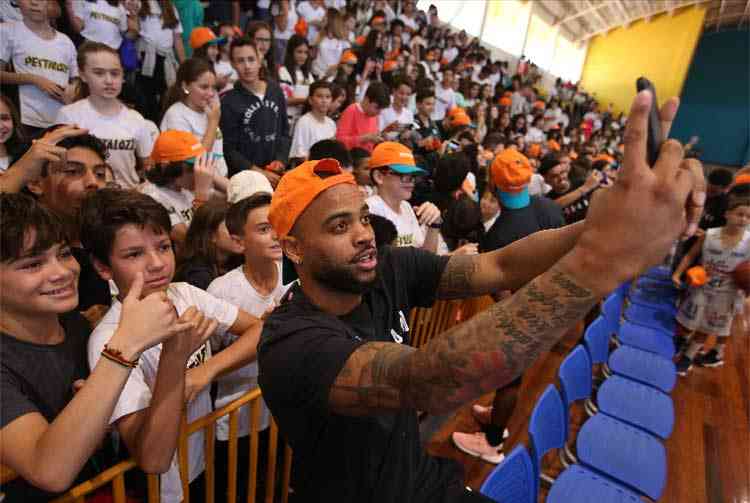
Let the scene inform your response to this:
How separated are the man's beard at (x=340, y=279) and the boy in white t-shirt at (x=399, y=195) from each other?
1735 mm

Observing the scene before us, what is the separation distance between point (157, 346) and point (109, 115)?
7.82 ft

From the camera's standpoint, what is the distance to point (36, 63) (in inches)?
128

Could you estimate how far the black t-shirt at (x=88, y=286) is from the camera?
1.98 m

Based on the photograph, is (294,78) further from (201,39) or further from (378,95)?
(378,95)

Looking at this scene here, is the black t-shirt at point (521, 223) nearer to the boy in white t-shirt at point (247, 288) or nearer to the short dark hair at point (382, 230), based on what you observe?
the short dark hair at point (382, 230)

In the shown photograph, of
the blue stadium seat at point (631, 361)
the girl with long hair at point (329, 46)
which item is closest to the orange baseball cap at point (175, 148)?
the blue stadium seat at point (631, 361)

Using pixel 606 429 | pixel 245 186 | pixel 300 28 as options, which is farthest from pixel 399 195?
pixel 300 28

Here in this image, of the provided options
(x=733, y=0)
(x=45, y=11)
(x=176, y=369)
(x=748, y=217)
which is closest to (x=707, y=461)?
(x=748, y=217)

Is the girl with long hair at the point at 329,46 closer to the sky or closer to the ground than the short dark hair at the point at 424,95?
closer to the sky

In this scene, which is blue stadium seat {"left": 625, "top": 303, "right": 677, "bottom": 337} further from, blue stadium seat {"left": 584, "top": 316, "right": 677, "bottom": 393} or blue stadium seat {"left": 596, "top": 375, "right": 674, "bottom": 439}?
blue stadium seat {"left": 596, "top": 375, "right": 674, "bottom": 439}

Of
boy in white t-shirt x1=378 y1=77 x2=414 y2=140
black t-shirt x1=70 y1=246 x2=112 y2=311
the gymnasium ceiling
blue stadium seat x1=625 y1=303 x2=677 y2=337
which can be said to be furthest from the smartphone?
boy in white t-shirt x1=378 y1=77 x2=414 y2=140

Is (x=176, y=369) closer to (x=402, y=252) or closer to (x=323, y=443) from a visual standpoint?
(x=323, y=443)

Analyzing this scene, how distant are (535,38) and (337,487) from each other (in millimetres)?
2484

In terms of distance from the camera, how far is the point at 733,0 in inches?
64.2
